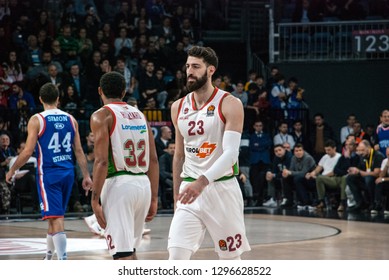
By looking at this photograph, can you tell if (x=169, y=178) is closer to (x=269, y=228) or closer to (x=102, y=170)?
(x=269, y=228)

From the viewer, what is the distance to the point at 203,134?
7027mm

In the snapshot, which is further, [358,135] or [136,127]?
[358,135]

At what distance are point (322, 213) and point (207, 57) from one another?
11.2 meters

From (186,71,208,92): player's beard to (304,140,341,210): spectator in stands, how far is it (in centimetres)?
1187

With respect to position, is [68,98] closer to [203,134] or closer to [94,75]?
[94,75]

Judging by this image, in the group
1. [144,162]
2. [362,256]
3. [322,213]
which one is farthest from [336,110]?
[144,162]

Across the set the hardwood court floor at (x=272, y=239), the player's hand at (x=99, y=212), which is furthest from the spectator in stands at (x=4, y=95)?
the player's hand at (x=99, y=212)

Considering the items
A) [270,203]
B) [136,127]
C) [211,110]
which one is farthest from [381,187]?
[211,110]

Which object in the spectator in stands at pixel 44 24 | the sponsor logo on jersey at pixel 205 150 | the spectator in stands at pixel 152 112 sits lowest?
the spectator in stands at pixel 152 112

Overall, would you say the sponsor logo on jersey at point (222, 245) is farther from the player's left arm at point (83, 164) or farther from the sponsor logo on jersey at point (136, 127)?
the player's left arm at point (83, 164)

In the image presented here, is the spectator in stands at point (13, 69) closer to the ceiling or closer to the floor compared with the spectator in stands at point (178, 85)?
closer to the ceiling

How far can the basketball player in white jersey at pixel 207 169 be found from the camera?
6918 millimetres

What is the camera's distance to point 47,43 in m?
20.6

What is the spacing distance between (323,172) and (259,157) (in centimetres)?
159
